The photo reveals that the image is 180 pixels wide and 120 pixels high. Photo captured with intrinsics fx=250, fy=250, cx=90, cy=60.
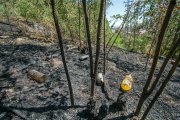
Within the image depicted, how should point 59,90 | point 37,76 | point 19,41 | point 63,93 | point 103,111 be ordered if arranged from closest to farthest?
point 103,111
point 63,93
point 59,90
point 37,76
point 19,41

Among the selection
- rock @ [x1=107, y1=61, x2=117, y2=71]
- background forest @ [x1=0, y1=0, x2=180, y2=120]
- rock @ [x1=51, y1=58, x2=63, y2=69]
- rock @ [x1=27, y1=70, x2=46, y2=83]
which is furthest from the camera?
rock @ [x1=107, y1=61, x2=117, y2=71]

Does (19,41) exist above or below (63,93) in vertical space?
above

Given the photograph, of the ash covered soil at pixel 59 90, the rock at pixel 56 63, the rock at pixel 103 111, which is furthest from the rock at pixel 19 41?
the rock at pixel 103 111

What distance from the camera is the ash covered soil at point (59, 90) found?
417 cm

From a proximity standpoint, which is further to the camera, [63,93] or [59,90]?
[59,90]

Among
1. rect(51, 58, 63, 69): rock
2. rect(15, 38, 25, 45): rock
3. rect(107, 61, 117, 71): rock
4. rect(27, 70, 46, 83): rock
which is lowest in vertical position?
rect(107, 61, 117, 71): rock

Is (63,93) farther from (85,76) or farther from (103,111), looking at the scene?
(85,76)

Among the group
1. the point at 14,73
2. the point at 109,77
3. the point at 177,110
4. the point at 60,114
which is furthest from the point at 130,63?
the point at 60,114

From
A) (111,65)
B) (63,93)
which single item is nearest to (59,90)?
(63,93)

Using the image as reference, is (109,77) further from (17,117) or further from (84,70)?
(17,117)

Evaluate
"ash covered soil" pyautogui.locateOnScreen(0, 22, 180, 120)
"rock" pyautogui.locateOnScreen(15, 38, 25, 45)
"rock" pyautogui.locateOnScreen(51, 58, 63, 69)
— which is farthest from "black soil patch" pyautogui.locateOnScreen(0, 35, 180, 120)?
"rock" pyautogui.locateOnScreen(15, 38, 25, 45)

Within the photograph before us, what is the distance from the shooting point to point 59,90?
4.86 meters

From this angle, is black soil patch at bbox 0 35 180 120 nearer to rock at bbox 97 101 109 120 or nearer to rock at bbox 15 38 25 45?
rock at bbox 97 101 109 120

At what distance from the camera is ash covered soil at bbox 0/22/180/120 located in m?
4.17
